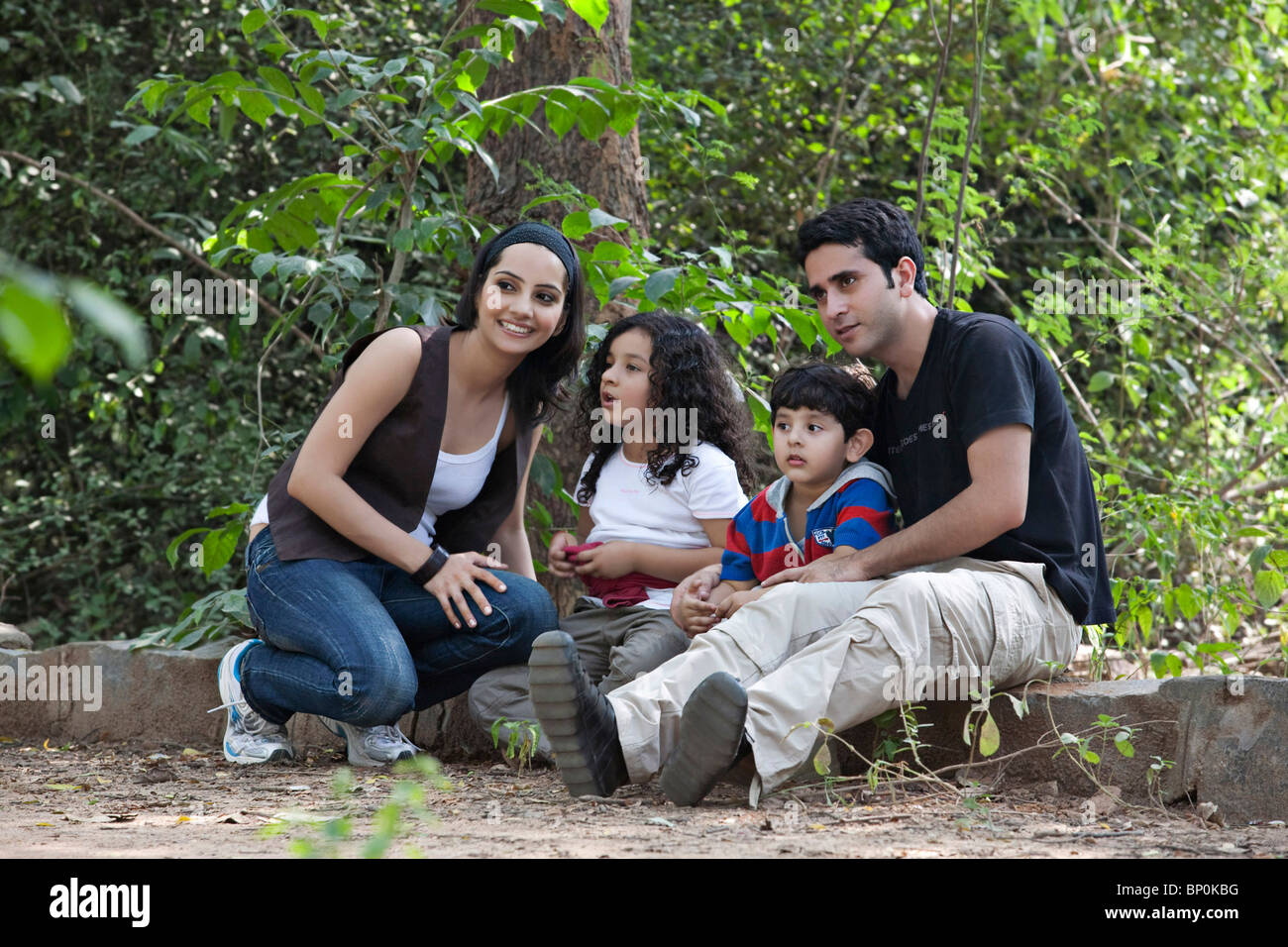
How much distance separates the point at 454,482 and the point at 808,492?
93 cm

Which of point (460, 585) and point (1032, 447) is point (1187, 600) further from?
point (460, 585)

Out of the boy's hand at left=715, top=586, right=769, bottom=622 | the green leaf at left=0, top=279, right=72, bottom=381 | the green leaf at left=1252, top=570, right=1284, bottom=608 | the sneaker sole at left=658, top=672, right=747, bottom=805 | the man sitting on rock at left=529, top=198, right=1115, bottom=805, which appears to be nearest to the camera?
the green leaf at left=0, top=279, right=72, bottom=381

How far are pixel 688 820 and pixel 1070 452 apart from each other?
1250 mm

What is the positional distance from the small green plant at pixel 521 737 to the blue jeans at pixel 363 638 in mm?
232

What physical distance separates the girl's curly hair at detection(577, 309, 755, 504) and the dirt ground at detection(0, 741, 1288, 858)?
912 mm

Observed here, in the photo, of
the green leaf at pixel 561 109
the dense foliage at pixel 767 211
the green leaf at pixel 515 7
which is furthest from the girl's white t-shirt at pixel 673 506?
the green leaf at pixel 515 7

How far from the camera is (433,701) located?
3404mm

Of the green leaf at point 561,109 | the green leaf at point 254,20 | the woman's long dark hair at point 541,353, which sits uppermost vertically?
the green leaf at point 254,20

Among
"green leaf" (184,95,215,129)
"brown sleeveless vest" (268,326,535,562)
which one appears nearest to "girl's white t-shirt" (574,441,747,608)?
"brown sleeveless vest" (268,326,535,562)

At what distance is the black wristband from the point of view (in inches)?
121

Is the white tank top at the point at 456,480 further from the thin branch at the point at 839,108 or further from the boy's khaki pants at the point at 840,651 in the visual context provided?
the thin branch at the point at 839,108

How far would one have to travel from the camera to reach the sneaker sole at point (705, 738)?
88.0 inches

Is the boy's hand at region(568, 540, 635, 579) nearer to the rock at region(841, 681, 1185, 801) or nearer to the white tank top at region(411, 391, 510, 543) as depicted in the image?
the white tank top at region(411, 391, 510, 543)

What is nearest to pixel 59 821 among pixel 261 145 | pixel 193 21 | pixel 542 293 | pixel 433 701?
pixel 433 701
